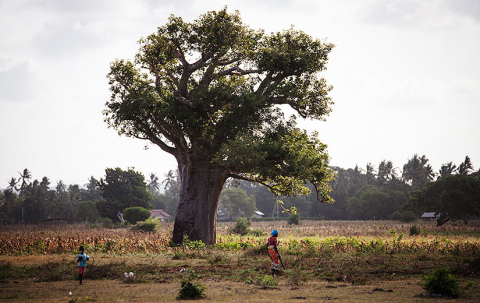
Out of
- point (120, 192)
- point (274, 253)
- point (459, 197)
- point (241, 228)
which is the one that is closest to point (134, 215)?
point (120, 192)

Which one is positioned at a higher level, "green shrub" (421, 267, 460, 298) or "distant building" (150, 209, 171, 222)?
"green shrub" (421, 267, 460, 298)

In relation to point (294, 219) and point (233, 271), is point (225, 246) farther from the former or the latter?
point (294, 219)

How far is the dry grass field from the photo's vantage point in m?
11.9

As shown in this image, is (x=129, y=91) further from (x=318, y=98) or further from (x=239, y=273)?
(x=239, y=273)

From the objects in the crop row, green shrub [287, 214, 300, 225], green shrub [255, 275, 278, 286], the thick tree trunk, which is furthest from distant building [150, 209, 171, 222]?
green shrub [255, 275, 278, 286]

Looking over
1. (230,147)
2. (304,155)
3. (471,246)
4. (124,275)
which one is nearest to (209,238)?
(230,147)

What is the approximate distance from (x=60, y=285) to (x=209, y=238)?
14209 mm

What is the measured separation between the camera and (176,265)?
1881 cm

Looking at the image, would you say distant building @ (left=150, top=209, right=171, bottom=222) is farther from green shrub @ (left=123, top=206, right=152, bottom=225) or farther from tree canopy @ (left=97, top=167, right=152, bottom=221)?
green shrub @ (left=123, top=206, right=152, bottom=225)

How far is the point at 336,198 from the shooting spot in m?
99.1

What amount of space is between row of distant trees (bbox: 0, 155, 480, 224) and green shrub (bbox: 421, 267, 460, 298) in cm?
4225

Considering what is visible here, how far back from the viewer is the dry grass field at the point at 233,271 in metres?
11.9

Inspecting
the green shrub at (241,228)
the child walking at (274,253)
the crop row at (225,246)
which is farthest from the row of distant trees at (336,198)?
the child walking at (274,253)

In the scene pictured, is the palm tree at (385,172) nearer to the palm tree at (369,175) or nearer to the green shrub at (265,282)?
the palm tree at (369,175)
